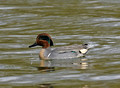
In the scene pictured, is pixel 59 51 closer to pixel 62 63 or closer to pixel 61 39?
pixel 62 63

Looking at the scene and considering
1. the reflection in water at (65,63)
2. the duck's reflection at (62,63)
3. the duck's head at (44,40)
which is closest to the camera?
the duck's reflection at (62,63)

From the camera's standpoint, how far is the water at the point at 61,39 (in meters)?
10.5

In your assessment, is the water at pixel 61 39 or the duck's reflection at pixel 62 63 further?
the duck's reflection at pixel 62 63

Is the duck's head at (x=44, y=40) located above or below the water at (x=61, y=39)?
above

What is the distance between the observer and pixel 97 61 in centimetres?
1277

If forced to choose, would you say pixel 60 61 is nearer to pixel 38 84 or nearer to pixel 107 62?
pixel 107 62

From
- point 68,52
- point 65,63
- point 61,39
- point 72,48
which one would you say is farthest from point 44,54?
point 61,39

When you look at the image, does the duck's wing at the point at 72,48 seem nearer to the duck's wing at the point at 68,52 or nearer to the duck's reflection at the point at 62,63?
the duck's wing at the point at 68,52

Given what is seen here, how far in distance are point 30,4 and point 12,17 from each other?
131 inches

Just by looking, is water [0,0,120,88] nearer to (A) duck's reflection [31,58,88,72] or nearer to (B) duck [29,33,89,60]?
(A) duck's reflection [31,58,88,72]

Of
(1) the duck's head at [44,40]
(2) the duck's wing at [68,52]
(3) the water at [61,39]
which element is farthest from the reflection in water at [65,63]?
A: (1) the duck's head at [44,40]

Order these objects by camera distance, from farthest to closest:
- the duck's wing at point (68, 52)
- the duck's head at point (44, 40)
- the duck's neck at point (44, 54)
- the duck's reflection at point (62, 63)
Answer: the duck's head at point (44, 40) → the duck's neck at point (44, 54) → the duck's wing at point (68, 52) → the duck's reflection at point (62, 63)

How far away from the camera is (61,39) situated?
16.3m

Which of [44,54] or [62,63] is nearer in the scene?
[62,63]
